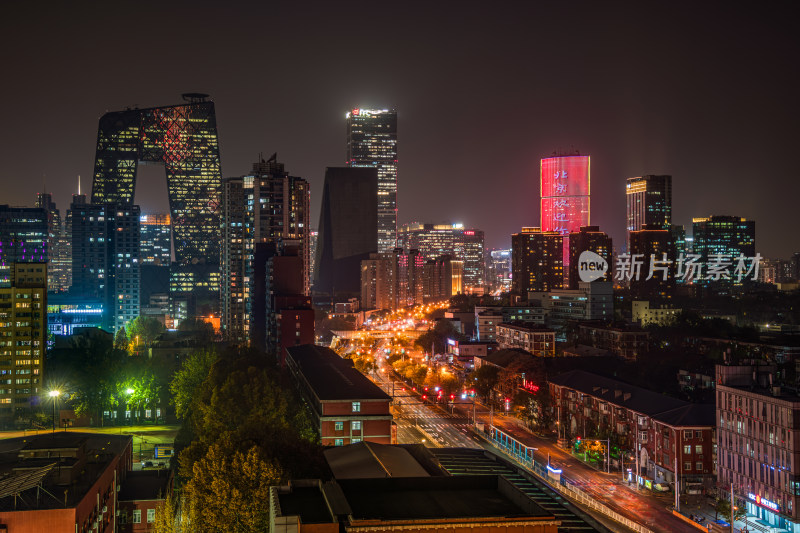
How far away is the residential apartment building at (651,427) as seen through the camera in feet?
128

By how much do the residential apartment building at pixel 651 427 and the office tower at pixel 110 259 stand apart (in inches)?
3126

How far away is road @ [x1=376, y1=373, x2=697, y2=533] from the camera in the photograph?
34.9m

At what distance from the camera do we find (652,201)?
7082 inches

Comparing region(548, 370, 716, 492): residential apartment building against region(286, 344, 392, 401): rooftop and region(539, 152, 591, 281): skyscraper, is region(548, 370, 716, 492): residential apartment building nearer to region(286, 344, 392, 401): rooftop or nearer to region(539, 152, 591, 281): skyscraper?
region(286, 344, 392, 401): rooftop

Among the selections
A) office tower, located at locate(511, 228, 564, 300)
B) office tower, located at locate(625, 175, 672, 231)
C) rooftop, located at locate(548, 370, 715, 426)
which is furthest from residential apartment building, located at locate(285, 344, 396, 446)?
office tower, located at locate(625, 175, 672, 231)

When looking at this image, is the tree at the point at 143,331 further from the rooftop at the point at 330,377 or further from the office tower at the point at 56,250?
the office tower at the point at 56,250

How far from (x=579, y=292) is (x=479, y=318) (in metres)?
18.3

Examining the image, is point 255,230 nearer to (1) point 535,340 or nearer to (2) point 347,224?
(1) point 535,340

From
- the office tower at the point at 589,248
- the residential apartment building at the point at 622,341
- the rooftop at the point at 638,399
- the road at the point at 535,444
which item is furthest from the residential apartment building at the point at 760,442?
the office tower at the point at 589,248

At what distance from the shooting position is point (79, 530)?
24484mm

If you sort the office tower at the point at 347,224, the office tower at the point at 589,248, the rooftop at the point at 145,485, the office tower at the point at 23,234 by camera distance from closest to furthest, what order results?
1. the rooftop at the point at 145,485
2. the office tower at the point at 23,234
3. the office tower at the point at 589,248
4. the office tower at the point at 347,224

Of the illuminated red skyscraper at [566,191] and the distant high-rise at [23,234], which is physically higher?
the illuminated red skyscraper at [566,191]

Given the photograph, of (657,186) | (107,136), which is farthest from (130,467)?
(657,186)

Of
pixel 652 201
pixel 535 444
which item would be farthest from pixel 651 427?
pixel 652 201
